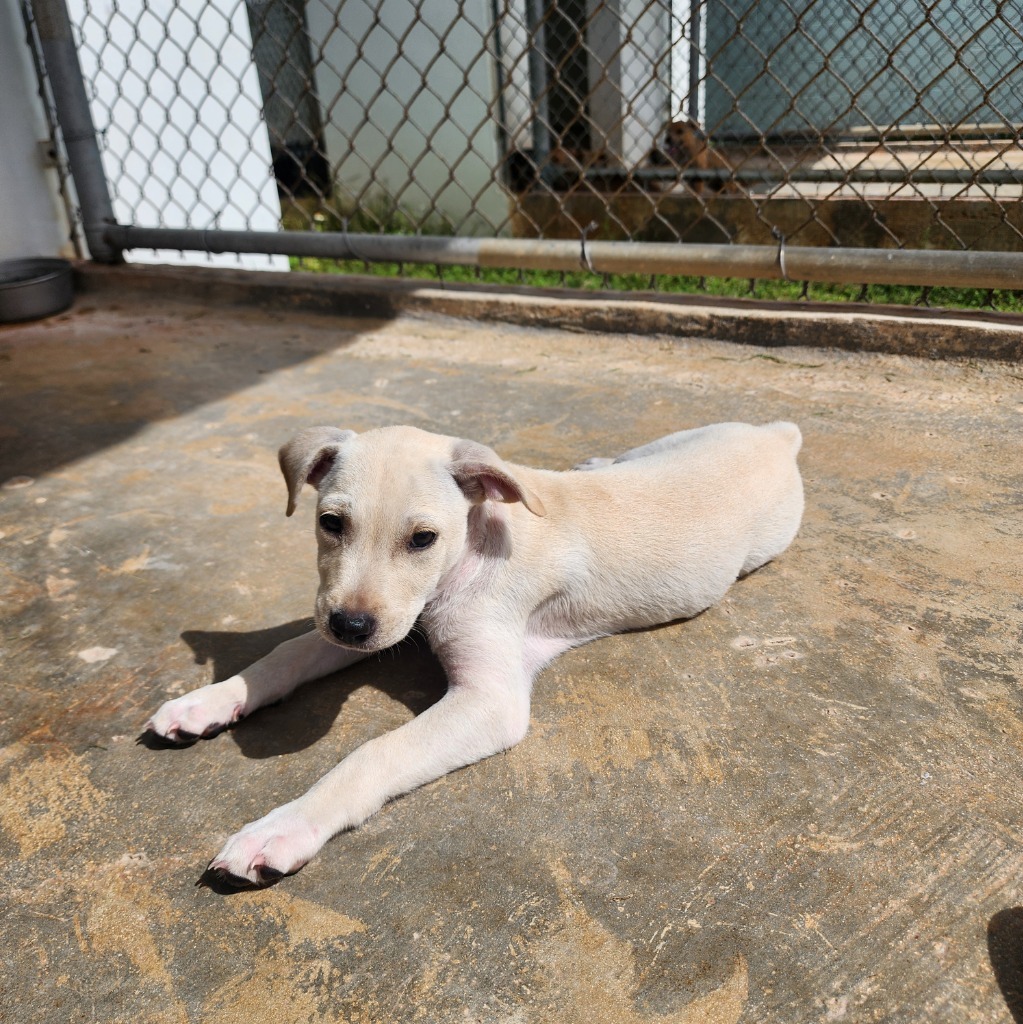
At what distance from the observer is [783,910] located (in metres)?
1.86

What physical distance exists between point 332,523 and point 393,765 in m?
0.60

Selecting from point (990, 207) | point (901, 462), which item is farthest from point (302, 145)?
point (901, 462)

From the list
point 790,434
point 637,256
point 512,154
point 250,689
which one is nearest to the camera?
point 250,689

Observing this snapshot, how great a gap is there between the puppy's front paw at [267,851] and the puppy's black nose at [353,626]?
395 mm

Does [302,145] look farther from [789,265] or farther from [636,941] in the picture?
[636,941]

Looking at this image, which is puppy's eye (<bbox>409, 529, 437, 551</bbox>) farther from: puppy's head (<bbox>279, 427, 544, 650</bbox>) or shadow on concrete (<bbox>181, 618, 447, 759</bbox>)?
shadow on concrete (<bbox>181, 618, 447, 759</bbox>)

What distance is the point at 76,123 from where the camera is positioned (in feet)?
20.2

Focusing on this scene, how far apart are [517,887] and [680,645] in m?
0.98

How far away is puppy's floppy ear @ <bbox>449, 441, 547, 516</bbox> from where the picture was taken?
2400 mm

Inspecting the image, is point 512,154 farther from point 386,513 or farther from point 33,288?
point 386,513

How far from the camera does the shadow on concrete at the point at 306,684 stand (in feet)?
7.90

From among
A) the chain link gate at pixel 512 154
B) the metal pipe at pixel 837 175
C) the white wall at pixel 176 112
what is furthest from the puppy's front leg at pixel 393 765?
the metal pipe at pixel 837 175

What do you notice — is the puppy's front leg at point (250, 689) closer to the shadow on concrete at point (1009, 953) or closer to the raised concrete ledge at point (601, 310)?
the shadow on concrete at point (1009, 953)

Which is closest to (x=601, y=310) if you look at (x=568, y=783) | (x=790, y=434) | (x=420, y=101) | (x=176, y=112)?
(x=790, y=434)
